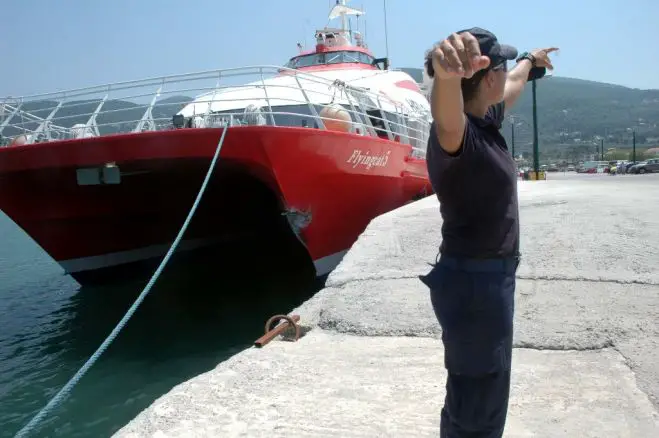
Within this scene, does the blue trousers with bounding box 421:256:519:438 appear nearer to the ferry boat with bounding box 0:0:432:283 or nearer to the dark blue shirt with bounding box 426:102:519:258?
the dark blue shirt with bounding box 426:102:519:258

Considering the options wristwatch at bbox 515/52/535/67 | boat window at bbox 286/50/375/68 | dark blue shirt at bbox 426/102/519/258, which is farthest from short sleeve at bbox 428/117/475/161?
boat window at bbox 286/50/375/68

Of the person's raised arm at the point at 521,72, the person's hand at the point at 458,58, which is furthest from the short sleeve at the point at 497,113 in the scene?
the person's hand at the point at 458,58

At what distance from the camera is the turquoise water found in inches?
203

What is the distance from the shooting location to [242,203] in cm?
1146

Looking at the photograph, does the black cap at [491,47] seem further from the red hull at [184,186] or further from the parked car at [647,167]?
the parked car at [647,167]

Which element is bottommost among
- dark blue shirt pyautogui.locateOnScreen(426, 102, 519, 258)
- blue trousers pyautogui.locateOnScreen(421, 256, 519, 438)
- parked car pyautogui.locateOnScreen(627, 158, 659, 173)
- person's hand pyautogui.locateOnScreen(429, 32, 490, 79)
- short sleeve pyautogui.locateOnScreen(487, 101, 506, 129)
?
parked car pyautogui.locateOnScreen(627, 158, 659, 173)

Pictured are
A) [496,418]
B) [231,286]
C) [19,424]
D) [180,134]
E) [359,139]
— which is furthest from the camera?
[231,286]

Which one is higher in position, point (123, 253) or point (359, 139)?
point (359, 139)

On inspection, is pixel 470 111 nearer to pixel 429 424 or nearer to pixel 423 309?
pixel 429 424

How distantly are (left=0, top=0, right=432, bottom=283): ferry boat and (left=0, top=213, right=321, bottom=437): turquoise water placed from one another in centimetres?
83

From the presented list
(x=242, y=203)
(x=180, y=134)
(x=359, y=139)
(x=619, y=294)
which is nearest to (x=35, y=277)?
(x=242, y=203)

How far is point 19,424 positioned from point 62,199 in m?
4.95

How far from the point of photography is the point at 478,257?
1.83 meters

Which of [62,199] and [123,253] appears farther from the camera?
[123,253]
